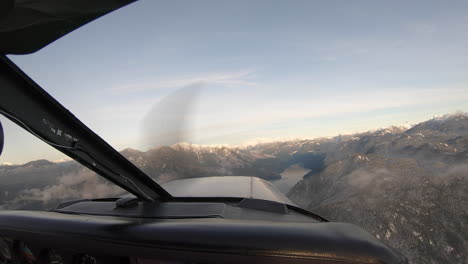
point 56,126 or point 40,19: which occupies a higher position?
point 40,19

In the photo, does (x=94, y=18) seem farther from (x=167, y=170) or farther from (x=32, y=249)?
(x=167, y=170)

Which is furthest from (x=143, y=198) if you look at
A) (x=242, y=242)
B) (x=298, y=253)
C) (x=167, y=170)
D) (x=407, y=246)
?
(x=407, y=246)

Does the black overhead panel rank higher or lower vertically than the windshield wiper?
higher

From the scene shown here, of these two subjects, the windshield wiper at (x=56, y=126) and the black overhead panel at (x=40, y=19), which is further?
the windshield wiper at (x=56, y=126)

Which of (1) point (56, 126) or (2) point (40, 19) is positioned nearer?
(2) point (40, 19)

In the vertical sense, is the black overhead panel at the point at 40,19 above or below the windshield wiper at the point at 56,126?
above
